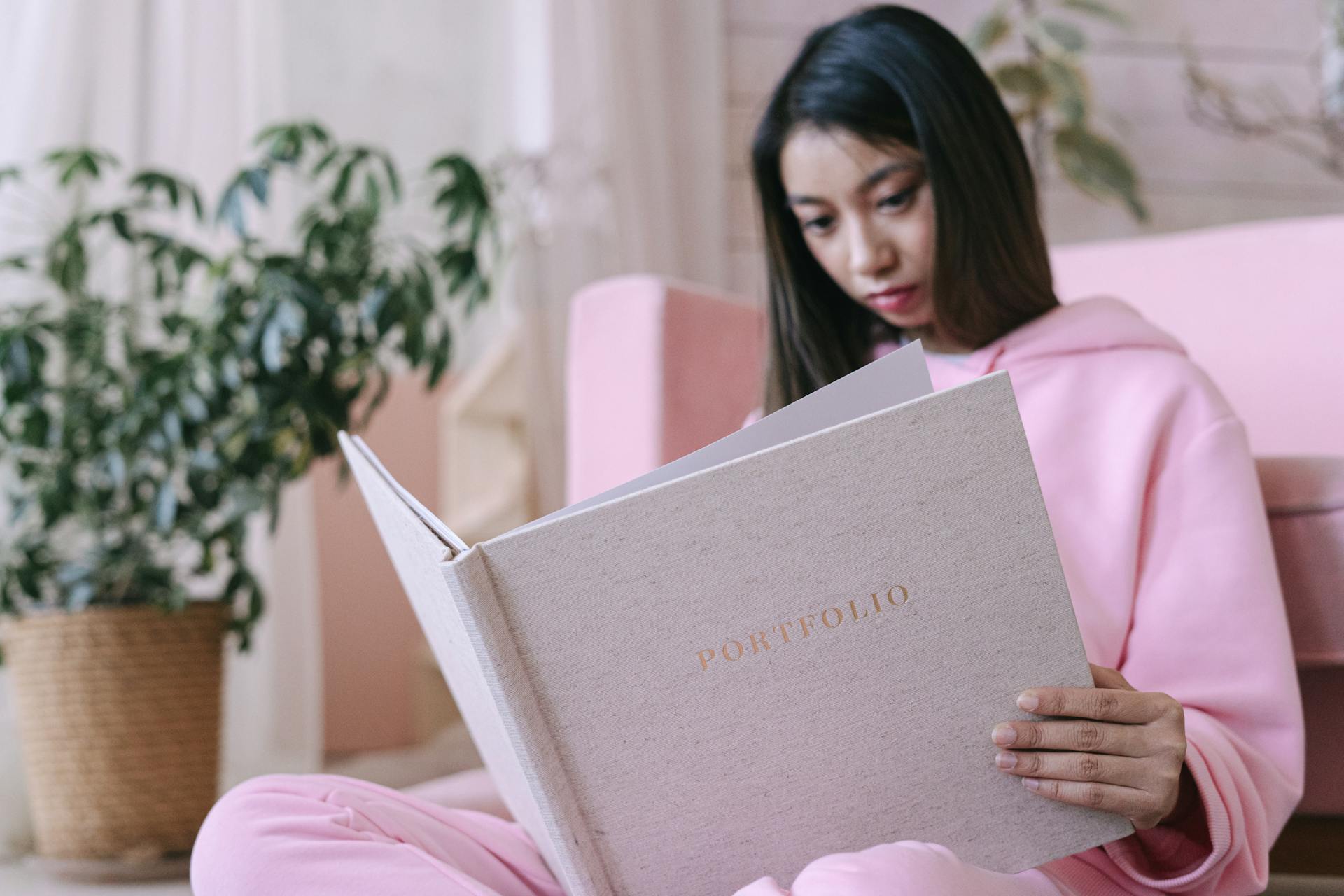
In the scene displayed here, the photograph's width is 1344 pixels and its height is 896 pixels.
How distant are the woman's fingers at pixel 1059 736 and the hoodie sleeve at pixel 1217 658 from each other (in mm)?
99

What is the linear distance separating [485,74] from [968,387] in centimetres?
219

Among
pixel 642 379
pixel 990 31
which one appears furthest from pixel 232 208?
pixel 990 31

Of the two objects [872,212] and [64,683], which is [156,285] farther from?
[872,212]

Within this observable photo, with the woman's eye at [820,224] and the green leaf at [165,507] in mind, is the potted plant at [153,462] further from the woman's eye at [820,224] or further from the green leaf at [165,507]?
the woman's eye at [820,224]

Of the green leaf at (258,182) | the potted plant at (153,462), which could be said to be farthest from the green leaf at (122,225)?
the green leaf at (258,182)

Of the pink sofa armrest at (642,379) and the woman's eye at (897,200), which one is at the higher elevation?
the woman's eye at (897,200)

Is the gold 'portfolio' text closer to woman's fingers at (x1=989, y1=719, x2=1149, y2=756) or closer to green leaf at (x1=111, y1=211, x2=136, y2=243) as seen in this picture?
woman's fingers at (x1=989, y1=719, x2=1149, y2=756)

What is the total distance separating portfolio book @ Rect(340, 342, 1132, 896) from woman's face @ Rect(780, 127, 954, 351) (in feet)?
1.34

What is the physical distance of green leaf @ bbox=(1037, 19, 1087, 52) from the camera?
2.07 meters

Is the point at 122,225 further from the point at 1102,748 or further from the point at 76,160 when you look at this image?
the point at 1102,748

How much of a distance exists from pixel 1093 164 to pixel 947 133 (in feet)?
4.34

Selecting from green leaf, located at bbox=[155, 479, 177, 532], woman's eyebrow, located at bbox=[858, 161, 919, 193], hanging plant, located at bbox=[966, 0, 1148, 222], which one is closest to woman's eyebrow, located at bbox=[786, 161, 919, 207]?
woman's eyebrow, located at bbox=[858, 161, 919, 193]

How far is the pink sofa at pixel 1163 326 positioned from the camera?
122 centimetres

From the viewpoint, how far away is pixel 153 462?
1.47 metres
